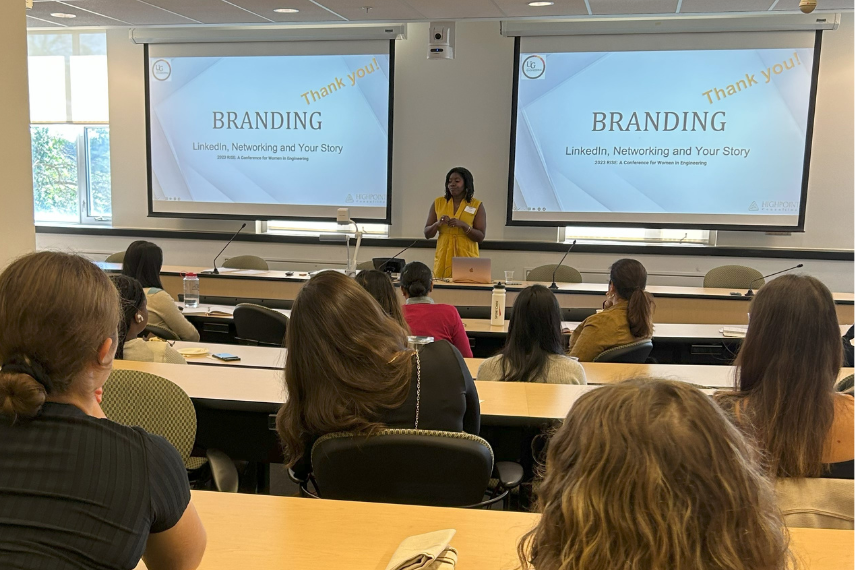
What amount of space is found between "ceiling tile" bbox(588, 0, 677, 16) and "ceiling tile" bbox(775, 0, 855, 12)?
822 mm

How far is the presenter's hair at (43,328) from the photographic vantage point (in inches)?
41.3

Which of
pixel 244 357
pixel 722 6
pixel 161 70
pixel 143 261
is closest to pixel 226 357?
pixel 244 357

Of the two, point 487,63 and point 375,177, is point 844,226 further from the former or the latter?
point 375,177

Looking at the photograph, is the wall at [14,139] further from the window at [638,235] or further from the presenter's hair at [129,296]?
the window at [638,235]

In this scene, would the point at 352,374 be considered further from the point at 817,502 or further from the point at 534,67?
the point at 534,67

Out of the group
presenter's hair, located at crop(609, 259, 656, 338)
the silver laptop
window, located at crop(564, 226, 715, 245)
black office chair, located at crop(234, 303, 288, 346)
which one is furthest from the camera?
window, located at crop(564, 226, 715, 245)

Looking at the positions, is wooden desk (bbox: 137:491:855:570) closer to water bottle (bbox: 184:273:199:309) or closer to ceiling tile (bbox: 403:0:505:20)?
water bottle (bbox: 184:273:199:309)

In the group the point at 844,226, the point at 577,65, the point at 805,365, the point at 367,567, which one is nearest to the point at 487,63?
the point at 577,65

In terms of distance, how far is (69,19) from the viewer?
681 centimetres

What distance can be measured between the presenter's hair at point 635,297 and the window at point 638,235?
11.9 ft

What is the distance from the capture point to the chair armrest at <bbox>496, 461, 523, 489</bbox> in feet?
6.61

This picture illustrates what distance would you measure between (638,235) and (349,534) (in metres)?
6.05

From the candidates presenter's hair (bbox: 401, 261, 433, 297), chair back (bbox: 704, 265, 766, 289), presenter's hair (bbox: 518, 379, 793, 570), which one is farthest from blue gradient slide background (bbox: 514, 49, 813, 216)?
presenter's hair (bbox: 518, 379, 793, 570)

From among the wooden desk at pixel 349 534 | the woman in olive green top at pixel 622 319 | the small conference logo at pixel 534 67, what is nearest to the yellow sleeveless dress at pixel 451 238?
the small conference logo at pixel 534 67
